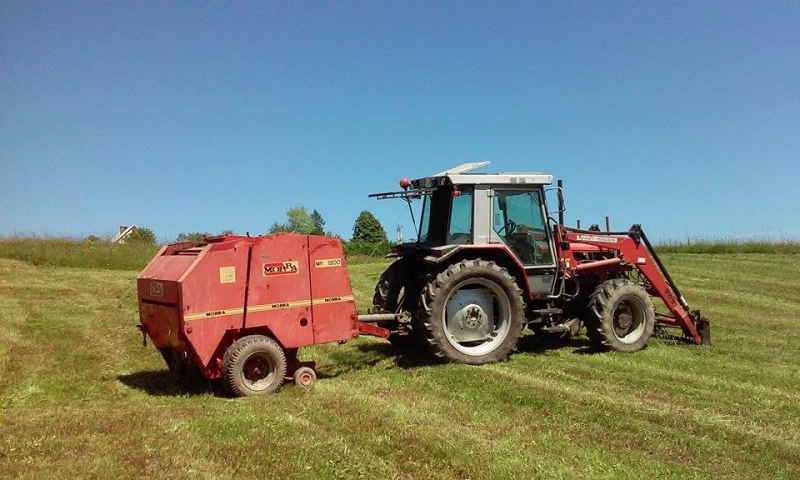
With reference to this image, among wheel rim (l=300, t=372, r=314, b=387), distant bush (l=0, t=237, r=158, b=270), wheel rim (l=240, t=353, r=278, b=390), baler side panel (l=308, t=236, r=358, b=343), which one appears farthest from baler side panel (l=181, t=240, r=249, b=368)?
distant bush (l=0, t=237, r=158, b=270)

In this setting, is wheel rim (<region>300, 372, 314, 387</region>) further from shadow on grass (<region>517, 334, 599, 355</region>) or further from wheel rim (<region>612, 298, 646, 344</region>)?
wheel rim (<region>612, 298, 646, 344</region>)

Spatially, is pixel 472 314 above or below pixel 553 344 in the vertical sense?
above

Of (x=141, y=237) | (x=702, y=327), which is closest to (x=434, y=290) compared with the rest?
(x=702, y=327)

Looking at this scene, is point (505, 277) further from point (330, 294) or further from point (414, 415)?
point (414, 415)

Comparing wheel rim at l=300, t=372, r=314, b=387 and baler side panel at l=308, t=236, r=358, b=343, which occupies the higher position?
baler side panel at l=308, t=236, r=358, b=343

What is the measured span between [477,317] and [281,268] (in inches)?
108

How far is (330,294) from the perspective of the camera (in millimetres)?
7160

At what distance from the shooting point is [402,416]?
5699mm

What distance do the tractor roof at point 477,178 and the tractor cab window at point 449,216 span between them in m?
0.14

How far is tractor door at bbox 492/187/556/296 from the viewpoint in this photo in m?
8.70

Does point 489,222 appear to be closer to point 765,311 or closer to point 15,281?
point 765,311

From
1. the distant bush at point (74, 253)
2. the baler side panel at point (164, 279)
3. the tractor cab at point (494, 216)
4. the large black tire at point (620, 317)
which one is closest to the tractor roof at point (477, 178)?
the tractor cab at point (494, 216)

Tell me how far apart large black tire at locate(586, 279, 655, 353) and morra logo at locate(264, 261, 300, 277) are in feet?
13.9

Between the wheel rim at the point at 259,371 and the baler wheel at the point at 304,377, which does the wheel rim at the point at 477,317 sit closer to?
the baler wheel at the point at 304,377
